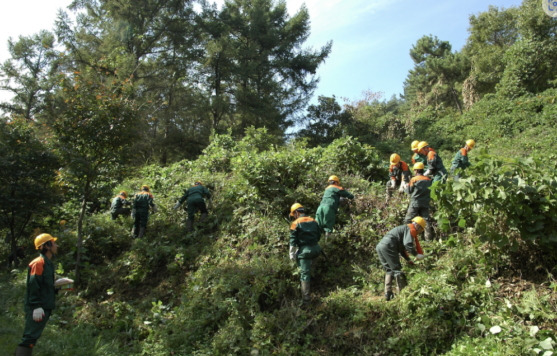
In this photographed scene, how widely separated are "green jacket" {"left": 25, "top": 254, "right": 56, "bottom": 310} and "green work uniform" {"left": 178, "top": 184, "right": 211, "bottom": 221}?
16.4ft

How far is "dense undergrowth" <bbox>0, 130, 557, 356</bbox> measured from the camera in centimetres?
515

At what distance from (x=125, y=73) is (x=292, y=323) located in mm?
16862

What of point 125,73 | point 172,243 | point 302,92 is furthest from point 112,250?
point 302,92

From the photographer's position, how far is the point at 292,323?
605cm

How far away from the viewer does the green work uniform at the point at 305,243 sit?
6.41 m

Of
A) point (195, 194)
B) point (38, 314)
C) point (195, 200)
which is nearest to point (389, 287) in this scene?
point (38, 314)

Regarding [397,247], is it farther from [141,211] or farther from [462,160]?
[141,211]

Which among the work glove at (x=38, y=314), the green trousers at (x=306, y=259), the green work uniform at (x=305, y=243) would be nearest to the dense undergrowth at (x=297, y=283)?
the green trousers at (x=306, y=259)

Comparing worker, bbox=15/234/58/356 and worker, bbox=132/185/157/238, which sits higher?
worker, bbox=132/185/157/238

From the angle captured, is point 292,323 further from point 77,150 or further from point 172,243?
point 77,150

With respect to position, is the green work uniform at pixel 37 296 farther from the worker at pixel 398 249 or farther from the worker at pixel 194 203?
the worker at pixel 398 249

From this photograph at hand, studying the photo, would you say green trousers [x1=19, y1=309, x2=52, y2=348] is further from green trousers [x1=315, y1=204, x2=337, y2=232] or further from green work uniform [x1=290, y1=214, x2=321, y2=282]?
green trousers [x1=315, y1=204, x2=337, y2=232]

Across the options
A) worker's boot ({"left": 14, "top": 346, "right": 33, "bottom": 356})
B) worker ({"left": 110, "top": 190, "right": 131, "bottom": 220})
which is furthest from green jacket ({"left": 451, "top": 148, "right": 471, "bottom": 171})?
worker ({"left": 110, "top": 190, "right": 131, "bottom": 220})

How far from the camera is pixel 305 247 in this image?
6457mm
